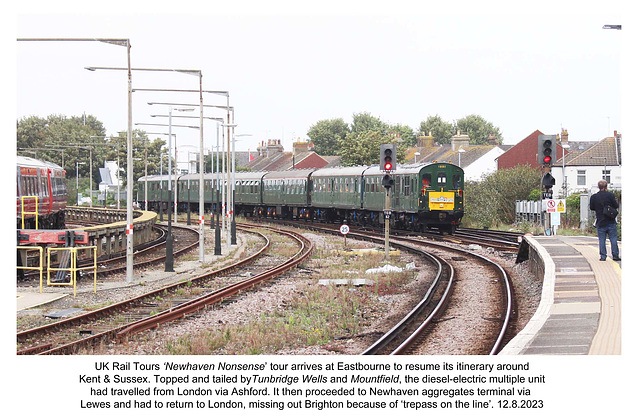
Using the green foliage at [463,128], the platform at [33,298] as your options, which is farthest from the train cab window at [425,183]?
the green foliage at [463,128]

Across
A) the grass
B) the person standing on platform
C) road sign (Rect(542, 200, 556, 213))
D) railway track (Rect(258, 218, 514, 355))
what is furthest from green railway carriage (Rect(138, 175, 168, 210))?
the person standing on platform

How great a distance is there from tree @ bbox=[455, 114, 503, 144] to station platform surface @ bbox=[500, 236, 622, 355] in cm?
10015

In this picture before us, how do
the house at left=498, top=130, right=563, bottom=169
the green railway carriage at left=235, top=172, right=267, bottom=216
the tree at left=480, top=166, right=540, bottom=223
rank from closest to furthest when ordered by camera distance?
the tree at left=480, top=166, right=540, bottom=223, the green railway carriage at left=235, top=172, right=267, bottom=216, the house at left=498, top=130, right=563, bottom=169

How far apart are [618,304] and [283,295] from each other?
758 cm

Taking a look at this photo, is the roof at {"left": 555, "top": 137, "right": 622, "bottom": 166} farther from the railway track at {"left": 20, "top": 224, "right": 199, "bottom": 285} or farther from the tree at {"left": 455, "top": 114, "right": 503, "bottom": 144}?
the tree at {"left": 455, "top": 114, "right": 503, "bottom": 144}

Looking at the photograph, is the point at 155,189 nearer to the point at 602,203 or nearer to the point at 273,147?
the point at 273,147

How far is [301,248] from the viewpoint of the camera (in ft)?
96.8

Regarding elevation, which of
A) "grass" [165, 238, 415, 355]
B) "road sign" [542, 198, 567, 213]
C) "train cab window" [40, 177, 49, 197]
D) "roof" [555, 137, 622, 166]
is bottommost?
"grass" [165, 238, 415, 355]

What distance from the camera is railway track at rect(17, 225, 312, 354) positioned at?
1292cm

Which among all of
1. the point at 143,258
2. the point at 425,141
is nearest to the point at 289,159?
the point at 425,141

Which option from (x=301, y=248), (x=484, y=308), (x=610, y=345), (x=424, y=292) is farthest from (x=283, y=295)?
(x=301, y=248)

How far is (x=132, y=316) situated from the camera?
15.5 m

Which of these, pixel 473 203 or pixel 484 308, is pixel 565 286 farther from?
pixel 473 203

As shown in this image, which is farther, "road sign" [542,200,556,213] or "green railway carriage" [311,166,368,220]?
"green railway carriage" [311,166,368,220]
